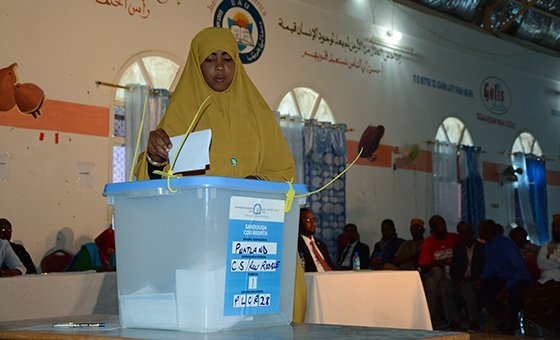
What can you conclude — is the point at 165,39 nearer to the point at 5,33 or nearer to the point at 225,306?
the point at 5,33

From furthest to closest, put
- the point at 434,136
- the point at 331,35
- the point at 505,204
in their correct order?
1. the point at 505,204
2. the point at 434,136
3. the point at 331,35

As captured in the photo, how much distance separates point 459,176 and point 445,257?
2877 millimetres

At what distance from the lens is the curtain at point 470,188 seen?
11148 mm

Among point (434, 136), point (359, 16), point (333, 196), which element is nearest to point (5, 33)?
point (333, 196)

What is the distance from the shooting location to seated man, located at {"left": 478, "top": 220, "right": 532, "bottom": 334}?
7.94 metres

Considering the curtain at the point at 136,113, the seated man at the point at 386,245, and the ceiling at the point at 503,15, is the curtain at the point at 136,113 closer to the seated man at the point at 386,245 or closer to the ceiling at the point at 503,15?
the seated man at the point at 386,245

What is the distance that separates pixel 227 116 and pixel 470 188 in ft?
31.4

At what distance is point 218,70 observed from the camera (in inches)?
84.2

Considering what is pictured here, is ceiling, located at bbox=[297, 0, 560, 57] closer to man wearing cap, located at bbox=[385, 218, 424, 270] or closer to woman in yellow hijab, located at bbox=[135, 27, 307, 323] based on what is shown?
man wearing cap, located at bbox=[385, 218, 424, 270]

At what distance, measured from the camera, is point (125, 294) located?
152 centimetres

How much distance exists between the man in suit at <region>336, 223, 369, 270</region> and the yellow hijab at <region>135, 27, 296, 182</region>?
6.17 meters

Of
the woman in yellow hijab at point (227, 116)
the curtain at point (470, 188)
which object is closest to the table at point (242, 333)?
the woman in yellow hijab at point (227, 116)

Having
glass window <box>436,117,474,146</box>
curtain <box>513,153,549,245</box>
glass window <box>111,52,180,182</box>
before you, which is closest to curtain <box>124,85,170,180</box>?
glass window <box>111,52,180,182</box>

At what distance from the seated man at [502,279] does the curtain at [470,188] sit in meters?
2.85
